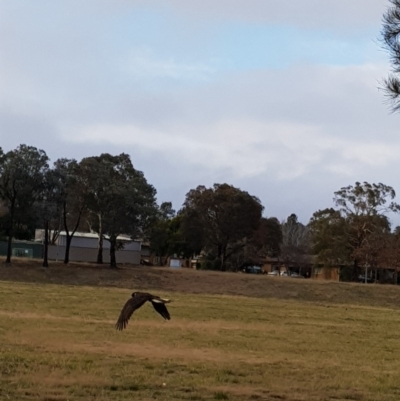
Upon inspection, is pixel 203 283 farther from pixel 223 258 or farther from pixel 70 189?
pixel 223 258

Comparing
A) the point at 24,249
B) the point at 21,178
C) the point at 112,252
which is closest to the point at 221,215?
the point at 112,252

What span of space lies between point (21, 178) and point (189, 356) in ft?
129

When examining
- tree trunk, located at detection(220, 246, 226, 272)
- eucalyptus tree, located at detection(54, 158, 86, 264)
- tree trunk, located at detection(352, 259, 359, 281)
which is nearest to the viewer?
eucalyptus tree, located at detection(54, 158, 86, 264)

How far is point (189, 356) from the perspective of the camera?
50.6 feet

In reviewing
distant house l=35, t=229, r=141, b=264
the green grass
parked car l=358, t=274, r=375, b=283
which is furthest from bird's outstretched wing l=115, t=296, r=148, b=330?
parked car l=358, t=274, r=375, b=283

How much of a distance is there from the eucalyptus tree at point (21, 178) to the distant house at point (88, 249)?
28.5 feet

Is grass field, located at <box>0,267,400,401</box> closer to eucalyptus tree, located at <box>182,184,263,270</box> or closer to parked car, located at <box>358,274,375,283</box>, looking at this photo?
eucalyptus tree, located at <box>182,184,263,270</box>

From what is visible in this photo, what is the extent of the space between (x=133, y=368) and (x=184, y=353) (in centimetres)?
282

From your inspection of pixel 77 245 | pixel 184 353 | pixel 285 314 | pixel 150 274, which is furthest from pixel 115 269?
pixel 184 353

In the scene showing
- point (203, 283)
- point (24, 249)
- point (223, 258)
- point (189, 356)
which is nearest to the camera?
point (189, 356)

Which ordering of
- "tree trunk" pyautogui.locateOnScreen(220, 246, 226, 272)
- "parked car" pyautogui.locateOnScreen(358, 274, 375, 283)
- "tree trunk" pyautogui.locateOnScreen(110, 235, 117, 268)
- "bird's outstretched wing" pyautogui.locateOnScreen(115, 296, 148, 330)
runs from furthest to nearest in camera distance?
"tree trunk" pyautogui.locateOnScreen(220, 246, 226, 272) < "parked car" pyautogui.locateOnScreen(358, 274, 375, 283) < "tree trunk" pyautogui.locateOnScreen(110, 235, 117, 268) < "bird's outstretched wing" pyautogui.locateOnScreen(115, 296, 148, 330)

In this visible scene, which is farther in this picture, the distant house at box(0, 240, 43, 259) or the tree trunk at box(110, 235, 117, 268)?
the distant house at box(0, 240, 43, 259)

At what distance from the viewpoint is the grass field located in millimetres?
11242

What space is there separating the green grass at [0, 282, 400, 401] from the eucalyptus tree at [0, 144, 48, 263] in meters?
26.1
